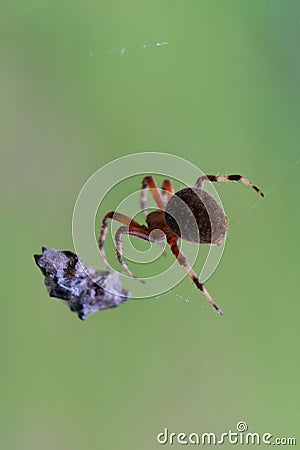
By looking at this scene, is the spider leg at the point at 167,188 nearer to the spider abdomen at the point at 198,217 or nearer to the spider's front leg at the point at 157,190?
the spider's front leg at the point at 157,190

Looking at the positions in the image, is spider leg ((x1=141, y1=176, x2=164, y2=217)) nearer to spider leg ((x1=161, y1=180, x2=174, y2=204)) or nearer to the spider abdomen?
spider leg ((x1=161, y1=180, x2=174, y2=204))

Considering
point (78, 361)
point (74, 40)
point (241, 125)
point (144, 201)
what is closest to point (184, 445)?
point (78, 361)

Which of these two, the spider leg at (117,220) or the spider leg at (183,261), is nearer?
the spider leg at (183,261)

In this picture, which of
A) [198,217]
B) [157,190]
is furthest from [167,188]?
[198,217]

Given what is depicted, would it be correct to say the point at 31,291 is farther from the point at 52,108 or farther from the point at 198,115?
the point at 198,115

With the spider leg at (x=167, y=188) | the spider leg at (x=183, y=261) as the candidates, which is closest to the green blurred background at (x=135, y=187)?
the spider leg at (x=167, y=188)

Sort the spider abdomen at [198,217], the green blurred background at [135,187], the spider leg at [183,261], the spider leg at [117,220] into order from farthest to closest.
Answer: the green blurred background at [135,187], the spider leg at [117,220], the spider leg at [183,261], the spider abdomen at [198,217]
